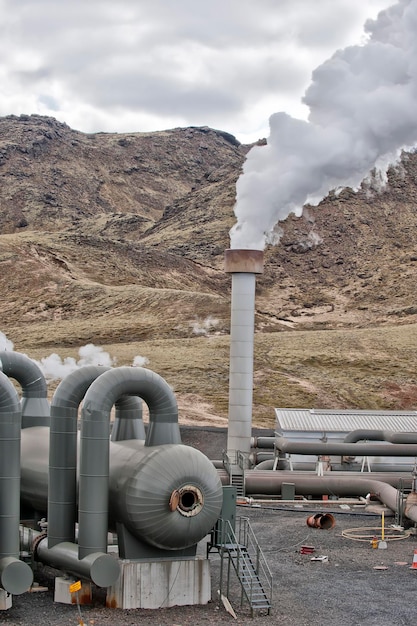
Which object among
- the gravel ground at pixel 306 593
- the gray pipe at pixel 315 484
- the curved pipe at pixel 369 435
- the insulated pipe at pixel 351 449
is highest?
the curved pipe at pixel 369 435

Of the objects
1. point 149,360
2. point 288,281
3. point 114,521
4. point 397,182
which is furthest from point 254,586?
point 397,182

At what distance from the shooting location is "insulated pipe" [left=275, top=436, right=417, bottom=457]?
166 feet

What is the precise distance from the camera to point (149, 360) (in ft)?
303

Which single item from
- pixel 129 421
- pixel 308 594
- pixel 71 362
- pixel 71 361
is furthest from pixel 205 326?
pixel 308 594

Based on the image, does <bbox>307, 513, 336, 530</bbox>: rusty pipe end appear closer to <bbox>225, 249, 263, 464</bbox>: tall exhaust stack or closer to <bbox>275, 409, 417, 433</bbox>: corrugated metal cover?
<bbox>225, 249, 263, 464</bbox>: tall exhaust stack

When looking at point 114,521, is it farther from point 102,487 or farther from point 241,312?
point 241,312

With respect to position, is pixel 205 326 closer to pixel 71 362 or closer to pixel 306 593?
pixel 71 362

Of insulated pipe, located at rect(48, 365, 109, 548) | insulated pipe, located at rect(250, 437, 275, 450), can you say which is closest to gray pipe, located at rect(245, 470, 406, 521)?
insulated pipe, located at rect(250, 437, 275, 450)

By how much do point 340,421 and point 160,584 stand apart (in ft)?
98.3

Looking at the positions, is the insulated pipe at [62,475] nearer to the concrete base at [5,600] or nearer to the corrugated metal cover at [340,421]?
the concrete base at [5,600]

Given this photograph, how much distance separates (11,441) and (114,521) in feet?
12.5

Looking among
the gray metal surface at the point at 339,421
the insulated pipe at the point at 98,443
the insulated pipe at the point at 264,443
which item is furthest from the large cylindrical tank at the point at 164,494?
the insulated pipe at the point at 264,443

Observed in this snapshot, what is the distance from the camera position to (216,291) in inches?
5861

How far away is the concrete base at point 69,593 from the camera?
28.3 metres
